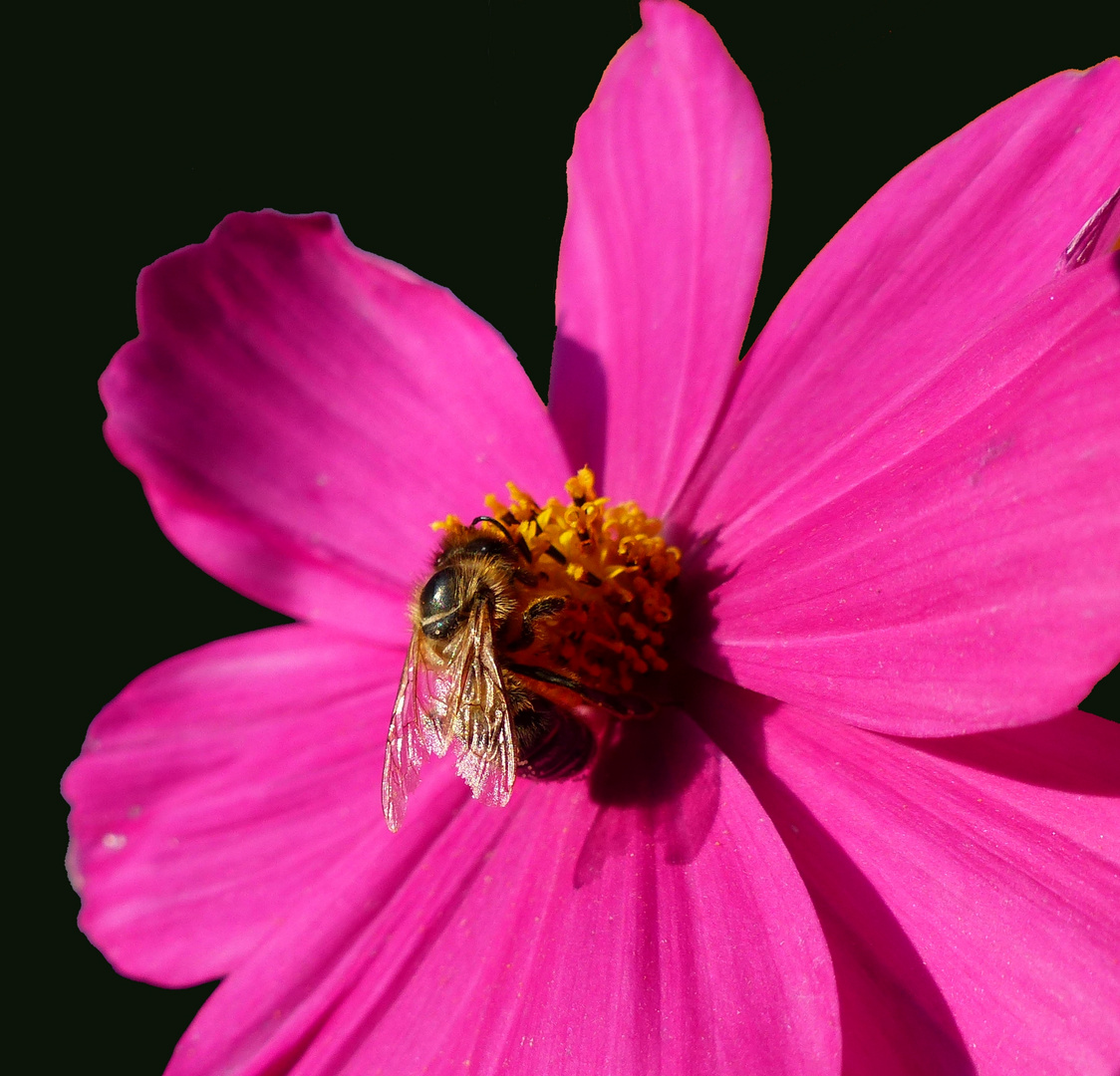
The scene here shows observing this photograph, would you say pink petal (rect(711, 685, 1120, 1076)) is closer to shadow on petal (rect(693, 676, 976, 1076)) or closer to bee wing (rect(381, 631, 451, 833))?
shadow on petal (rect(693, 676, 976, 1076))

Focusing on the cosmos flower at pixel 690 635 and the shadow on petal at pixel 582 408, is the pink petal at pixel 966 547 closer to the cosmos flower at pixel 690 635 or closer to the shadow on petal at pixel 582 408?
the cosmos flower at pixel 690 635

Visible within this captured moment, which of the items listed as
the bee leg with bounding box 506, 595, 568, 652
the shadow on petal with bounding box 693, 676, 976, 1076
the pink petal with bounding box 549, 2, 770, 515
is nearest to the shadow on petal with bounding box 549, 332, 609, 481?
the pink petal with bounding box 549, 2, 770, 515

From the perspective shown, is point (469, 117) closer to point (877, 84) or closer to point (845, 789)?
point (877, 84)

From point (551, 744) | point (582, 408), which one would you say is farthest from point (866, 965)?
point (582, 408)

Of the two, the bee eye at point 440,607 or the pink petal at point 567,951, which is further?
the bee eye at point 440,607

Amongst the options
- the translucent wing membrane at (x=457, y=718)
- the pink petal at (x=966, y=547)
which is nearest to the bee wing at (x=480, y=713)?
the translucent wing membrane at (x=457, y=718)

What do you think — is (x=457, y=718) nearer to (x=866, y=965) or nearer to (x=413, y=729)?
(x=413, y=729)
